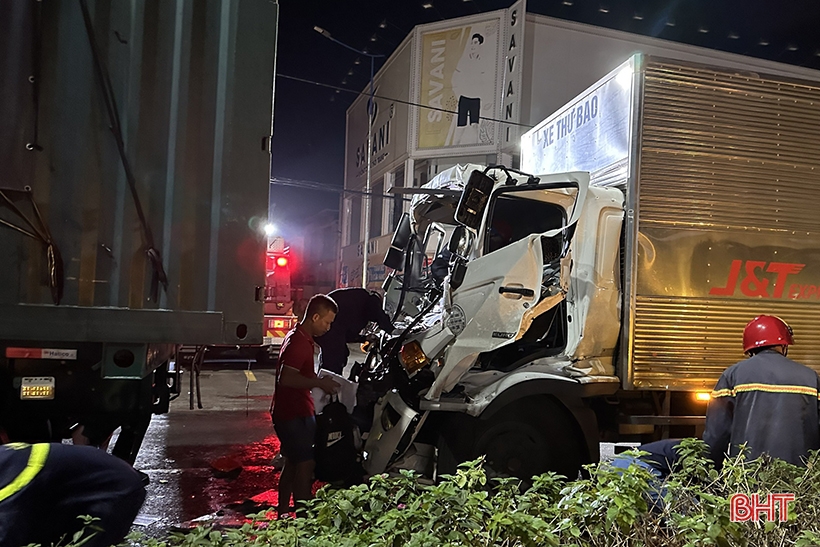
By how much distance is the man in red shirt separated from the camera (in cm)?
414

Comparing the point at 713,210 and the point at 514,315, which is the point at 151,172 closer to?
the point at 514,315

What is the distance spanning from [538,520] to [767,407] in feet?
6.18

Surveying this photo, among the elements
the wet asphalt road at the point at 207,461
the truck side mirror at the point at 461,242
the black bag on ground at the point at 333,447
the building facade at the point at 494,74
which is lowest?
the wet asphalt road at the point at 207,461

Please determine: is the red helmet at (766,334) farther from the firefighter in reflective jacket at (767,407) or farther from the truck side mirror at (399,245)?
the truck side mirror at (399,245)

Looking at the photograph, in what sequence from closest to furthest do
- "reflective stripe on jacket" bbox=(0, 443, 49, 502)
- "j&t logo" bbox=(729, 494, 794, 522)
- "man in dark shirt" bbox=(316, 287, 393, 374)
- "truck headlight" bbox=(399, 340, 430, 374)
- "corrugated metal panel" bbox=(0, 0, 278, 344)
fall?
"reflective stripe on jacket" bbox=(0, 443, 49, 502) < "j&t logo" bbox=(729, 494, 794, 522) < "corrugated metal panel" bbox=(0, 0, 278, 344) < "truck headlight" bbox=(399, 340, 430, 374) < "man in dark shirt" bbox=(316, 287, 393, 374)

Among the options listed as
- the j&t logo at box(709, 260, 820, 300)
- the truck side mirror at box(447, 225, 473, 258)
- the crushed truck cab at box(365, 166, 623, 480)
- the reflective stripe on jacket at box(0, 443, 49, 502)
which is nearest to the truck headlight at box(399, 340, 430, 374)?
the crushed truck cab at box(365, 166, 623, 480)

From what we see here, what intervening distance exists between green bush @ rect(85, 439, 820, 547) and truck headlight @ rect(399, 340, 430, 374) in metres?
1.90

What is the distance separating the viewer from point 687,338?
466 cm

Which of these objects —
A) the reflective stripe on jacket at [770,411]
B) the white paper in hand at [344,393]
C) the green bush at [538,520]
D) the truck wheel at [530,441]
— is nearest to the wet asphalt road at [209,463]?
the truck wheel at [530,441]

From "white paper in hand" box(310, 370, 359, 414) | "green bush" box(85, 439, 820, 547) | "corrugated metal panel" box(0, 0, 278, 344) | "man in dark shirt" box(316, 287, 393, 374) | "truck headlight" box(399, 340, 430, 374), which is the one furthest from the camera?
"man in dark shirt" box(316, 287, 393, 374)

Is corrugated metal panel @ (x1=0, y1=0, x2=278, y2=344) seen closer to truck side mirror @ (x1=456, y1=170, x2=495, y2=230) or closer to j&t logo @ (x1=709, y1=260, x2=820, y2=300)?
truck side mirror @ (x1=456, y1=170, x2=495, y2=230)

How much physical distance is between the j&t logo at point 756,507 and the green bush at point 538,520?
3 cm

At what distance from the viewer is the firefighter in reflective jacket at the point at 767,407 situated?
3.05 metres

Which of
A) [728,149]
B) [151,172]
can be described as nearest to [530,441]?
[728,149]
